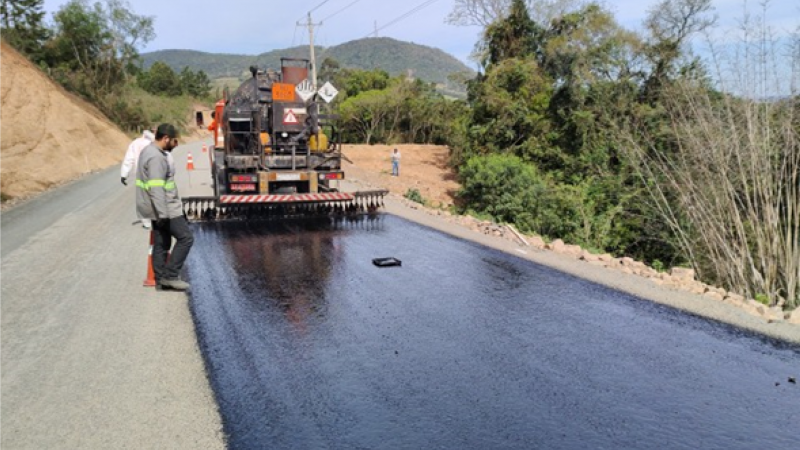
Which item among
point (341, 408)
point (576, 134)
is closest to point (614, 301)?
point (341, 408)

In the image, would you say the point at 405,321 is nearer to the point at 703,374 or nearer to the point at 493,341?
the point at 493,341

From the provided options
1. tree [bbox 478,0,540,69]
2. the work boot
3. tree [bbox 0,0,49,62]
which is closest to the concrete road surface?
the work boot

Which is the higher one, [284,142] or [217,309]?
[284,142]

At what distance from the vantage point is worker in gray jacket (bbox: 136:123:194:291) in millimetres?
6734

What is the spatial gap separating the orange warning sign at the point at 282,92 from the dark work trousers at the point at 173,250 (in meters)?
5.92

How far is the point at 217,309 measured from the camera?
631cm

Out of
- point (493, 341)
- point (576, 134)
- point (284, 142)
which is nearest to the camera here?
point (493, 341)

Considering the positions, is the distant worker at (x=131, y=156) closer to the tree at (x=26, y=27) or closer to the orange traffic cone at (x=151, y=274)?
the orange traffic cone at (x=151, y=274)

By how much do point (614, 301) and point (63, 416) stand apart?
576 cm

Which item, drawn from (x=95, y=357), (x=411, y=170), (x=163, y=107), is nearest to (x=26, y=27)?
(x=163, y=107)

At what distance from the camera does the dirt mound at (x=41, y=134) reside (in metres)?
22.1

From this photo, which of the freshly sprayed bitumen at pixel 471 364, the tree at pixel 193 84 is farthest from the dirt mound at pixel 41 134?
the tree at pixel 193 84

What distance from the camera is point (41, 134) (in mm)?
25719

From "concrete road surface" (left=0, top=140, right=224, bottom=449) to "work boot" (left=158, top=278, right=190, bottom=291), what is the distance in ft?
0.40
